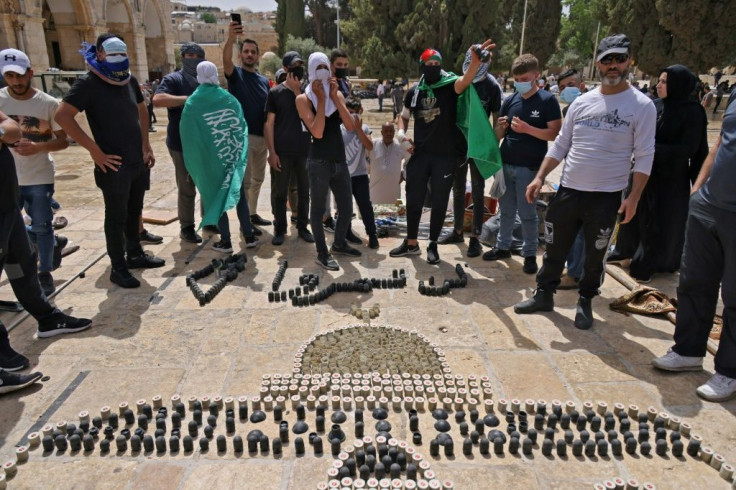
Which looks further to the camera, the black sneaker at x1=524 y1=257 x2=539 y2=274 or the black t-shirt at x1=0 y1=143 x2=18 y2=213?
the black sneaker at x1=524 y1=257 x2=539 y2=274

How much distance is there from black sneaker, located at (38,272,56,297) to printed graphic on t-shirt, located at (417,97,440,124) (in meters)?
4.30

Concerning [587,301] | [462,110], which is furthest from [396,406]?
[462,110]

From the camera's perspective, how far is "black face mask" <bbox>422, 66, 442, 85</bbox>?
561 centimetres

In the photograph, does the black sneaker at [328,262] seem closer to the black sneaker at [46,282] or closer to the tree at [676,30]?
the black sneaker at [46,282]

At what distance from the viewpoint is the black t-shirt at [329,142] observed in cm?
576

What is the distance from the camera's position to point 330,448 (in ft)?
10.6

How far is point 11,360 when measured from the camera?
3910 millimetres

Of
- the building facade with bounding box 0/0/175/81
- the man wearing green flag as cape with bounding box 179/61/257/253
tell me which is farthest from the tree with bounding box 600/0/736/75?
the building facade with bounding box 0/0/175/81

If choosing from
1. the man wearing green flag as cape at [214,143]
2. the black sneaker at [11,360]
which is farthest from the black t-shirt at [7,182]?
the man wearing green flag as cape at [214,143]

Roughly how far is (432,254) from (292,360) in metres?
2.62

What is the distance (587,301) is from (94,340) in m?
4.41

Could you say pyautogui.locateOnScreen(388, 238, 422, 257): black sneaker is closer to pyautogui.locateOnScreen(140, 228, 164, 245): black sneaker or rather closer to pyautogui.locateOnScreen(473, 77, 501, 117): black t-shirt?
pyautogui.locateOnScreen(473, 77, 501, 117): black t-shirt

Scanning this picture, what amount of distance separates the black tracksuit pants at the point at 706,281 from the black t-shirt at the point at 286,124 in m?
4.34

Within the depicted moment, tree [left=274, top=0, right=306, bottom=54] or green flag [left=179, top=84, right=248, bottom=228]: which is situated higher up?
tree [left=274, top=0, right=306, bottom=54]
